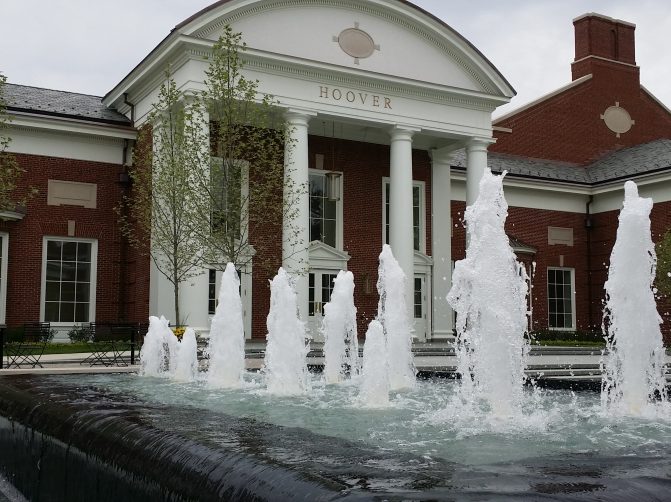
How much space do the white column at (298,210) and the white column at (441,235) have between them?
5996mm

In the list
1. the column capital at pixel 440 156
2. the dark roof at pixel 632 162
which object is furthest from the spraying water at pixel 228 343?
the dark roof at pixel 632 162

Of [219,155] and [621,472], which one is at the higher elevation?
[219,155]

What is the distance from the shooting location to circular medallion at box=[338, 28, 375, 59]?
81.1 feet

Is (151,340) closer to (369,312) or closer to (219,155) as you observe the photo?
(219,155)

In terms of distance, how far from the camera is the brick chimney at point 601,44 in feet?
126

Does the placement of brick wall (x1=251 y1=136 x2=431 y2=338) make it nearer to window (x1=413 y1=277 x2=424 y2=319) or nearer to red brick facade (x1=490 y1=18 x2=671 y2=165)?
window (x1=413 y1=277 x2=424 y2=319)

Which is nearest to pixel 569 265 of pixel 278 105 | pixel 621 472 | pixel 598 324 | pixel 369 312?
pixel 598 324

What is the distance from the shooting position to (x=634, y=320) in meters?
8.77

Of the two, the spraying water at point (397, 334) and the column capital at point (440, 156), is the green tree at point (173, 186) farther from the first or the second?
the column capital at point (440, 156)

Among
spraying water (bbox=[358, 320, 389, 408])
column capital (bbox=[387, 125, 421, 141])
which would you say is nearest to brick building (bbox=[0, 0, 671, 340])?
column capital (bbox=[387, 125, 421, 141])

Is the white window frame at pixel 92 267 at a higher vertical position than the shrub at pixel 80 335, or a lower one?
higher

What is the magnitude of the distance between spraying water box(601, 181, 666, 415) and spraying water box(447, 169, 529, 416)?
1073 mm

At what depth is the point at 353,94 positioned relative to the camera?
2425 centimetres

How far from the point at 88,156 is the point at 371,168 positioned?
8980 mm
